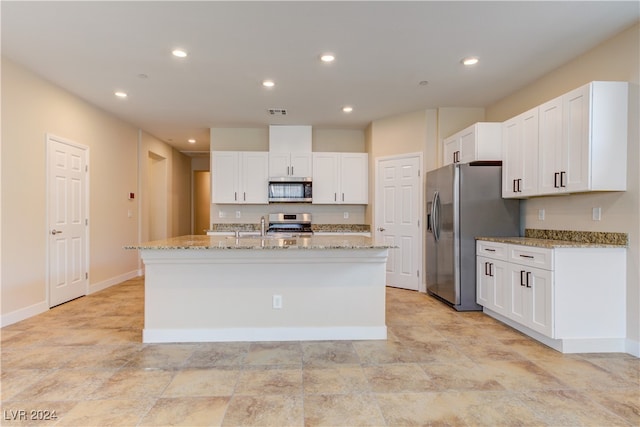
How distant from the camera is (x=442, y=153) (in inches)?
186

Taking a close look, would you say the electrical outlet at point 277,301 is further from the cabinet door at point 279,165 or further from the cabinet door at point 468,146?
the cabinet door at point 279,165

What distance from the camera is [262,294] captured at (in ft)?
9.64

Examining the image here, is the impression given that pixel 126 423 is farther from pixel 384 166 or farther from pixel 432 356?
pixel 384 166

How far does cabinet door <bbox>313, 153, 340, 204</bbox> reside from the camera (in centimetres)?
559

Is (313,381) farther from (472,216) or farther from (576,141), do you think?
(576,141)

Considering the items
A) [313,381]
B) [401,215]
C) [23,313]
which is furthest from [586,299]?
[23,313]

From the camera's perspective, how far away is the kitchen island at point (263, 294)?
2.87 m

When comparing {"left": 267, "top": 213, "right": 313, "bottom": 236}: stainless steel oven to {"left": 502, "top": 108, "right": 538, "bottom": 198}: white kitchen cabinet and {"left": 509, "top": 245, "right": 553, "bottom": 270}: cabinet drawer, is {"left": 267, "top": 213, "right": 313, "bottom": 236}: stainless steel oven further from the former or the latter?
{"left": 509, "top": 245, "right": 553, "bottom": 270}: cabinet drawer

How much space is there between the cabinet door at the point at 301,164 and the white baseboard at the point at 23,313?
12.3 ft

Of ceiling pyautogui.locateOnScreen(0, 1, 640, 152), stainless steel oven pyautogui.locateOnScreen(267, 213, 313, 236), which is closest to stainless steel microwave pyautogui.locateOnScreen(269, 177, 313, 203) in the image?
stainless steel oven pyautogui.locateOnScreen(267, 213, 313, 236)

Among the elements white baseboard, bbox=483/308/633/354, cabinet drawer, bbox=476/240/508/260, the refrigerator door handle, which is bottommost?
white baseboard, bbox=483/308/633/354

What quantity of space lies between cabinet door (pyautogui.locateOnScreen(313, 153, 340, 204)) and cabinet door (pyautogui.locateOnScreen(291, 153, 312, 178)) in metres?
0.11

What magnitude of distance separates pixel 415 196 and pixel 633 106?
258 centimetres

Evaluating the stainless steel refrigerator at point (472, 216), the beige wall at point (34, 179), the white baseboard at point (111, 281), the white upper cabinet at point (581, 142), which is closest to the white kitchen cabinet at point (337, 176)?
the stainless steel refrigerator at point (472, 216)
